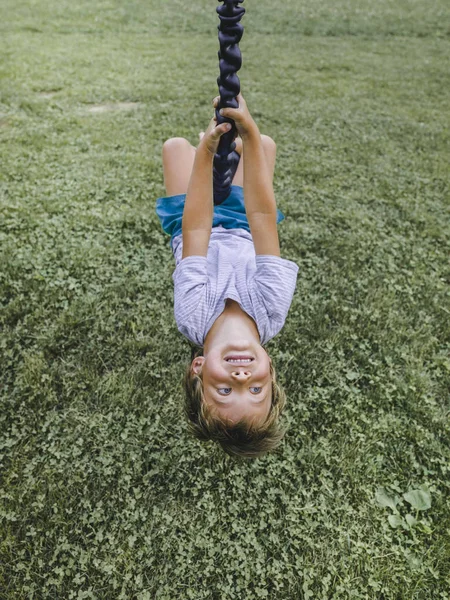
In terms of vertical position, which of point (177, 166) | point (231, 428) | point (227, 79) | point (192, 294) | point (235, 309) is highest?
point (227, 79)

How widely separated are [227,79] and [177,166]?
46.4 inches

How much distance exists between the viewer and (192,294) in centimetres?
224

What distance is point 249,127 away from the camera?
1.99 meters

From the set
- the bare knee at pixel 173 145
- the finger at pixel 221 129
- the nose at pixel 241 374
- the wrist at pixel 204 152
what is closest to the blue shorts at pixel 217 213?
the bare knee at pixel 173 145

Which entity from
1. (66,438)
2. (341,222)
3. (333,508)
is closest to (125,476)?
(66,438)

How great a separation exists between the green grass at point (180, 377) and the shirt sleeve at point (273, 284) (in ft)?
2.61

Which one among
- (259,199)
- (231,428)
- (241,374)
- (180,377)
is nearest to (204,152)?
(259,199)

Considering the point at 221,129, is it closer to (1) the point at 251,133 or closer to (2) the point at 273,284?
(1) the point at 251,133

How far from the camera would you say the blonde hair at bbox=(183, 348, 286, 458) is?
2.19m

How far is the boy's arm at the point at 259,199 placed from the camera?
7.02 feet

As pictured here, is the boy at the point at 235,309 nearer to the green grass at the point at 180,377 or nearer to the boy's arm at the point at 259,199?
the boy's arm at the point at 259,199

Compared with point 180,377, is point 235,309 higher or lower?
higher

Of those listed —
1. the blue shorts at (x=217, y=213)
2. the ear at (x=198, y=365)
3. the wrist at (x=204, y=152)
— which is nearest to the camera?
the wrist at (x=204, y=152)

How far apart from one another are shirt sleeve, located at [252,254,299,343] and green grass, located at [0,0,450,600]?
797 millimetres
